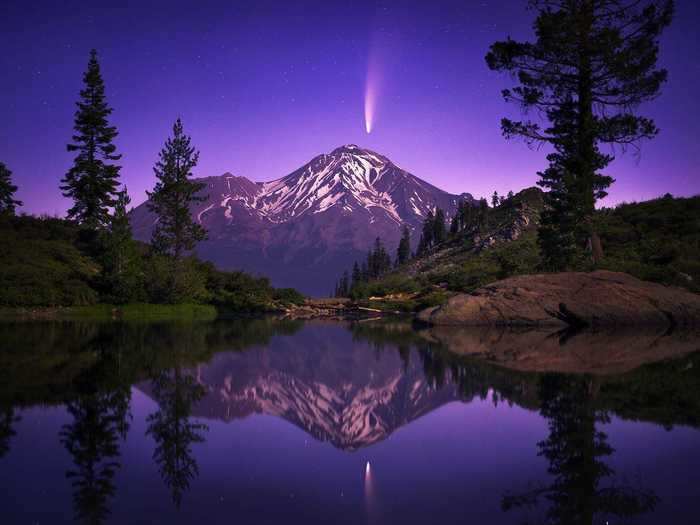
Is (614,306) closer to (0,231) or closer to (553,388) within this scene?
(553,388)

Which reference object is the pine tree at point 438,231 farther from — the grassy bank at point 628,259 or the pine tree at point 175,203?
the pine tree at point 175,203

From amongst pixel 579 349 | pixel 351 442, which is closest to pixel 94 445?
pixel 351 442

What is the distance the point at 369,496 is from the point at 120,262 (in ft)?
92.4

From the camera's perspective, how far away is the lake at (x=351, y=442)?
9.98ft

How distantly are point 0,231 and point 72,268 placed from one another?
6.02m

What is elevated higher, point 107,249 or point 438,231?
point 438,231

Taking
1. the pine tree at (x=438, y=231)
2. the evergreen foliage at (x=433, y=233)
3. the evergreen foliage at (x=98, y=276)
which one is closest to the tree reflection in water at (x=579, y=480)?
the evergreen foliage at (x=98, y=276)

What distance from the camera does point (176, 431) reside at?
4578mm

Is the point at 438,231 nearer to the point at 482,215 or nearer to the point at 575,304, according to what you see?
the point at 482,215

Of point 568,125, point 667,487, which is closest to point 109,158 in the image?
point 568,125

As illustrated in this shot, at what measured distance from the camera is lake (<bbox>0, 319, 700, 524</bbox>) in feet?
9.98

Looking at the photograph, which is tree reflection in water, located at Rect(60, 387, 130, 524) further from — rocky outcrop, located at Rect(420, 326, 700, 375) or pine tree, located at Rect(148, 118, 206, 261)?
pine tree, located at Rect(148, 118, 206, 261)

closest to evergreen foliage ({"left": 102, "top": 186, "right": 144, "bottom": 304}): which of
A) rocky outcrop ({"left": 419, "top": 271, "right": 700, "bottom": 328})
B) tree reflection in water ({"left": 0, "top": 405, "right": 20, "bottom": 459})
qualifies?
rocky outcrop ({"left": 419, "top": 271, "right": 700, "bottom": 328})

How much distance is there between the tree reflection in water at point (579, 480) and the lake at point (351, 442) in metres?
0.01
